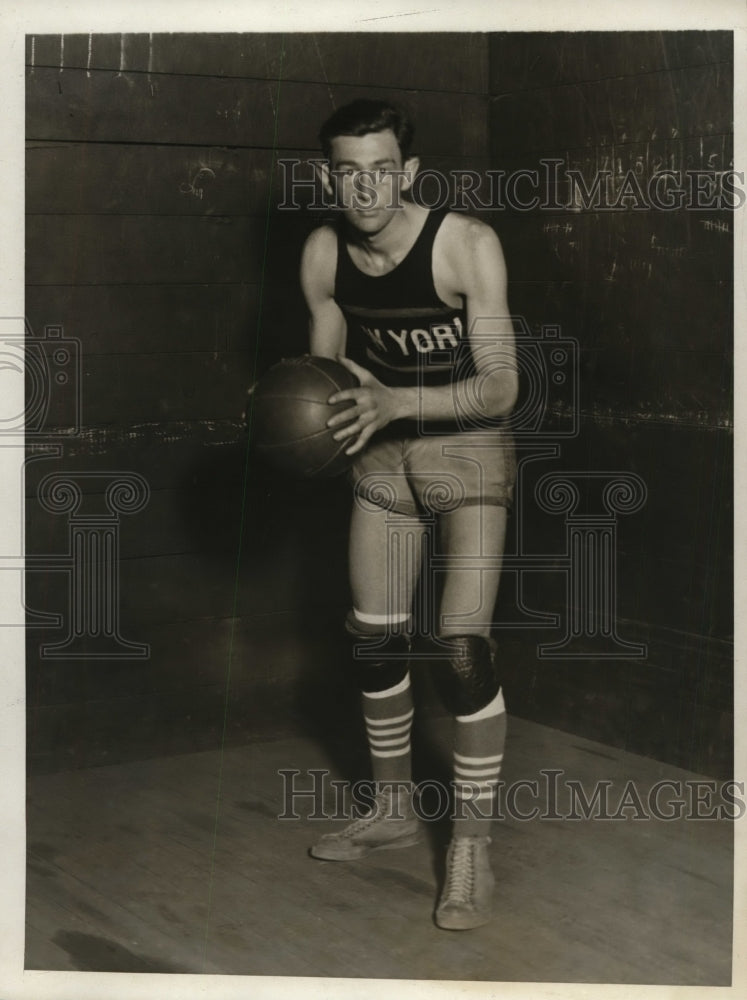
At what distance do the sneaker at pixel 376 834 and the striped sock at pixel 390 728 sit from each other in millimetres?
77

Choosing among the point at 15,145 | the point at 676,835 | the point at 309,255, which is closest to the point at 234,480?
the point at 309,255

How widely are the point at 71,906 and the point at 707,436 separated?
217 cm

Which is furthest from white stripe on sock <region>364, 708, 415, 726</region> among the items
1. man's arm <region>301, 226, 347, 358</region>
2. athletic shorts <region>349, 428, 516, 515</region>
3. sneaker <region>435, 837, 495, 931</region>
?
man's arm <region>301, 226, 347, 358</region>

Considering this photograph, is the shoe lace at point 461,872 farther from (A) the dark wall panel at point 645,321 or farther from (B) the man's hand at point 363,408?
(B) the man's hand at point 363,408

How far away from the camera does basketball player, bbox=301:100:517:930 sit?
3705mm

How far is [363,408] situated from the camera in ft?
11.7

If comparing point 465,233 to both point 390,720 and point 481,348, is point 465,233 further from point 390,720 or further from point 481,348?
point 390,720

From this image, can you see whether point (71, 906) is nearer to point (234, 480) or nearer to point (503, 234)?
point (234, 480)

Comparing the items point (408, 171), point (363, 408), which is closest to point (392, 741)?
point (363, 408)

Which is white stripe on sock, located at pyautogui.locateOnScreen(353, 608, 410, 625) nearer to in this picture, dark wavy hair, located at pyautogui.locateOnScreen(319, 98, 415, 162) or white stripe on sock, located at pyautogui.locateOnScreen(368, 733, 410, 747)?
white stripe on sock, located at pyautogui.locateOnScreen(368, 733, 410, 747)

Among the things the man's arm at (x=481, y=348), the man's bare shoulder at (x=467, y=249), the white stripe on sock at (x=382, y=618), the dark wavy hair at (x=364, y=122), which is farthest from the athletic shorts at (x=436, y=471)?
the dark wavy hair at (x=364, y=122)

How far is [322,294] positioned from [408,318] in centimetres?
26

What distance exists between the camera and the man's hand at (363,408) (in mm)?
3523

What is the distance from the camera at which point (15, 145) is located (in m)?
3.72
